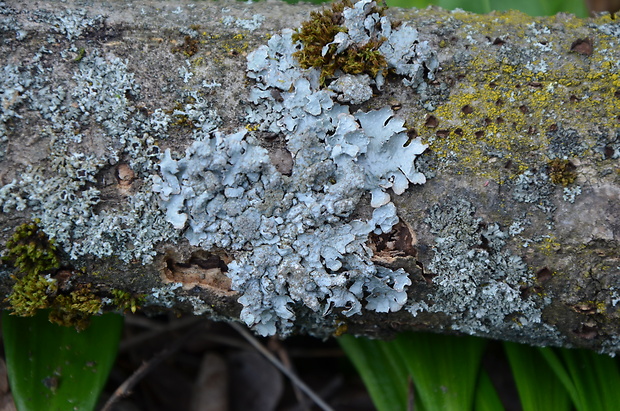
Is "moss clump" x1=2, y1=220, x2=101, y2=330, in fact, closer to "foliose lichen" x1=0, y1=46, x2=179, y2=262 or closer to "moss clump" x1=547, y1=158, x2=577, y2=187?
"foliose lichen" x1=0, y1=46, x2=179, y2=262

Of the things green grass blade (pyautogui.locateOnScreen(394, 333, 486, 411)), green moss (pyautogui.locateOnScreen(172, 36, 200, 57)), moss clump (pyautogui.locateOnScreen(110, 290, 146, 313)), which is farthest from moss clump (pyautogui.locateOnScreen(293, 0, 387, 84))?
green grass blade (pyautogui.locateOnScreen(394, 333, 486, 411))

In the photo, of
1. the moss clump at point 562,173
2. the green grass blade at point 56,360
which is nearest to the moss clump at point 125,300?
the green grass blade at point 56,360

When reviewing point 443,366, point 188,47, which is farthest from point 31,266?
point 443,366

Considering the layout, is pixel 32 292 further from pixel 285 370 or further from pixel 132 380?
pixel 285 370

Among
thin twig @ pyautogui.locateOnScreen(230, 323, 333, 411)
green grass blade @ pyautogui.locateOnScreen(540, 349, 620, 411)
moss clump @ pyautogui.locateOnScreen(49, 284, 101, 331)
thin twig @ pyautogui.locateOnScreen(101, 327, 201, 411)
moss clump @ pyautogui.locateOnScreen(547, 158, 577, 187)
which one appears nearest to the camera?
moss clump @ pyautogui.locateOnScreen(547, 158, 577, 187)

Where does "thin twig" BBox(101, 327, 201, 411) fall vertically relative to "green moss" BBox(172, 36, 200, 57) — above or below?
below

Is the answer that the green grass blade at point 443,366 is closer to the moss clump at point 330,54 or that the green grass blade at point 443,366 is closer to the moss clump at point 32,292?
the moss clump at point 330,54

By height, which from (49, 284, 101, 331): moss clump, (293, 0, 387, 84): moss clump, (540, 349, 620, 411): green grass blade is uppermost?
(293, 0, 387, 84): moss clump
